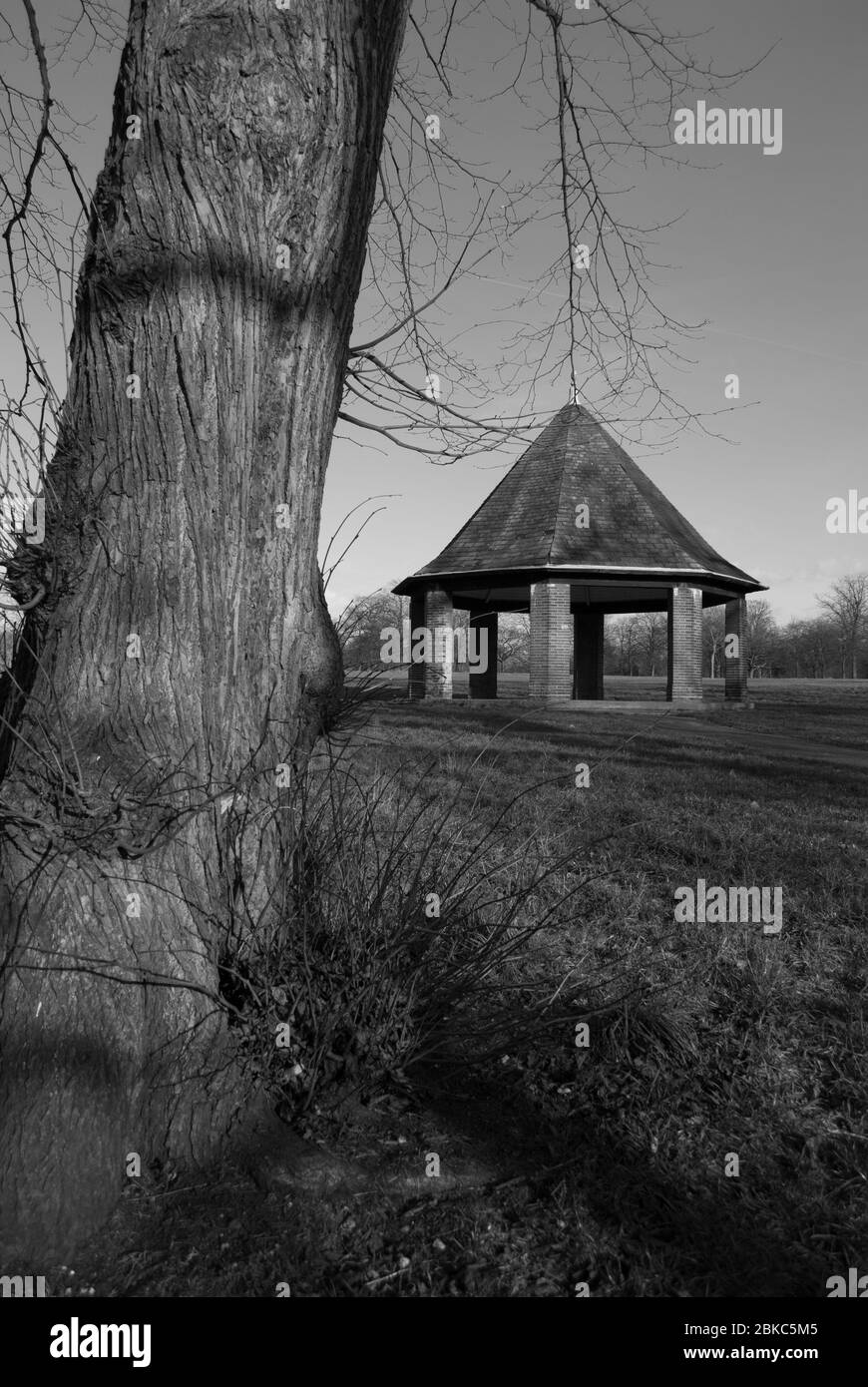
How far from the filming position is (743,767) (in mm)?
8812

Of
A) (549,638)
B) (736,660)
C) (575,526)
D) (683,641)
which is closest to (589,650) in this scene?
(736,660)

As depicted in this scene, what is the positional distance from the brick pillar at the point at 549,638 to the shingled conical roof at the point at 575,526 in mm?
653

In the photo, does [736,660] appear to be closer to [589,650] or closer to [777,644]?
[589,650]

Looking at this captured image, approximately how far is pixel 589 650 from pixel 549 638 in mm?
7534

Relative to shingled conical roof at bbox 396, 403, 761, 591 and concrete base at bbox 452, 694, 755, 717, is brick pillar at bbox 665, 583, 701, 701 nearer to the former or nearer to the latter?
concrete base at bbox 452, 694, 755, 717

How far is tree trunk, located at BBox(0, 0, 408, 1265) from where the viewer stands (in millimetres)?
2127

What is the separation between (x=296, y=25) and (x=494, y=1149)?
3.20m

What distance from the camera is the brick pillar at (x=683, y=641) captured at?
20.4m

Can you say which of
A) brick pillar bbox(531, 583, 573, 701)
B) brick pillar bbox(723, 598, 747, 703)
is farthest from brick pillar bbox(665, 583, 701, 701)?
brick pillar bbox(531, 583, 573, 701)

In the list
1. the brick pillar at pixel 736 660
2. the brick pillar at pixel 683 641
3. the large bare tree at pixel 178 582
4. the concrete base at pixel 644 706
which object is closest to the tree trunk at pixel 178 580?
the large bare tree at pixel 178 582

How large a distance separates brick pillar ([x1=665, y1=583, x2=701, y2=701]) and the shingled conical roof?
2.12ft

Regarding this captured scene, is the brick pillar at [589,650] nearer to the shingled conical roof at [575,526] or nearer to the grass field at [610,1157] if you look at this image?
the shingled conical roof at [575,526]

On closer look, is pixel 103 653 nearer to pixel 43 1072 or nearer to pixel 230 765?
pixel 230 765

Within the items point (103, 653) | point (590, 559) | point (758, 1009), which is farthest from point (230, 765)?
point (590, 559)
